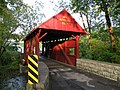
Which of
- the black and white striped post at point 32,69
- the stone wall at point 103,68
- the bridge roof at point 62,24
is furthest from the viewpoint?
the bridge roof at point 62,24

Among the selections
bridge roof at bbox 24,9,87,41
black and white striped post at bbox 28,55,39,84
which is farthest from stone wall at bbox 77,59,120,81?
black and white striped post at bbox 28,55,39,84

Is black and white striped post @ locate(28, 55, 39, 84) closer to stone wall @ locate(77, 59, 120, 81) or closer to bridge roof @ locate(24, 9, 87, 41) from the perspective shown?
stone wall @ locate(77, 59, 120, 81)

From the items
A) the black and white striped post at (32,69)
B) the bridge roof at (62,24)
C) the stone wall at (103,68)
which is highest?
the bridge roof at (62,24)

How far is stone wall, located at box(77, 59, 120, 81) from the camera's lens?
Result: 8.01m

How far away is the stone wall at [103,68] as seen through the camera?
26.3 feet

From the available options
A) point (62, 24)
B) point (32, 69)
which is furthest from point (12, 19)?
point (32, 69)

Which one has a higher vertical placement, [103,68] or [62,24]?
[62,24]

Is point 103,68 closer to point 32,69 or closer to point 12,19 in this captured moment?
point 32,69

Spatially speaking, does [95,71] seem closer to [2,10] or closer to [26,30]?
[2,10]

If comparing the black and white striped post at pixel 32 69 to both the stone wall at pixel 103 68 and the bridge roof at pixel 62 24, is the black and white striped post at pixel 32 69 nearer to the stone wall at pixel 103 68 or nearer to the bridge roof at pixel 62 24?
the stone wall at pixel 103 68

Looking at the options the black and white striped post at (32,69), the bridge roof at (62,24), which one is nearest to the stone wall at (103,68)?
the bridge roof at (62,24)

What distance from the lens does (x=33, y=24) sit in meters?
37.5

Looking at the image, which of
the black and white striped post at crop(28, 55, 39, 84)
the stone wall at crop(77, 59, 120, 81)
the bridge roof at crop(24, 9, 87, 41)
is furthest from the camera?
the bridge roof at crop(24, 9, 87, 41)

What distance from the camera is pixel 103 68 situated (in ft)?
29.9
